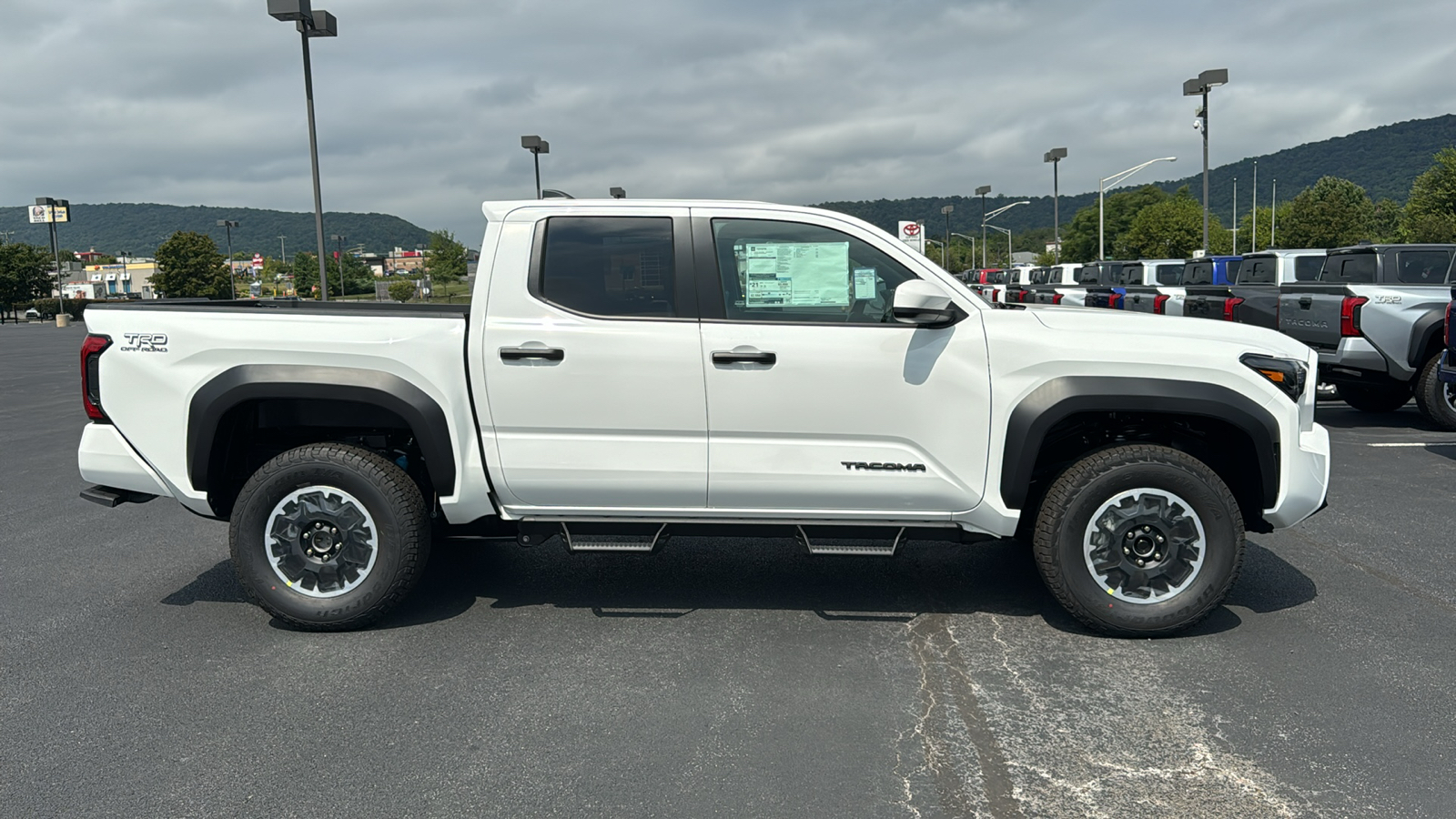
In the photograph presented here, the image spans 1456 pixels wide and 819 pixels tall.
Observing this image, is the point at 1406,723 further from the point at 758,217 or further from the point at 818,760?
the point at 758,217

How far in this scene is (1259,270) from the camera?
15.6m

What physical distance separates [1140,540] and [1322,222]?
254 feet

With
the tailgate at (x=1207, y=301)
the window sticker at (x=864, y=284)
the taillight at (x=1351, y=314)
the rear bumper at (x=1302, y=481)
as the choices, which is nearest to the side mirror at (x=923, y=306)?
the window sticker at (x=864, y=284)

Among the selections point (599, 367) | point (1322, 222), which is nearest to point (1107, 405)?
point (599, 367)

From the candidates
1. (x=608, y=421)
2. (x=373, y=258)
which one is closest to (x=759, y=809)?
(x=608, y=421)

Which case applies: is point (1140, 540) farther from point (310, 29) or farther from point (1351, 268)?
point (310, 29)

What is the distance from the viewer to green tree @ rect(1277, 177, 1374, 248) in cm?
6969

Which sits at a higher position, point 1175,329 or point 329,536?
point 1175,329

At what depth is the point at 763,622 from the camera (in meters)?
4.86

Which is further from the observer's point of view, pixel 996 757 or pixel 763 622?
pixel 763 622

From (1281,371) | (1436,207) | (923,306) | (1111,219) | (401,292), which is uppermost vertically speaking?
(1111,219)

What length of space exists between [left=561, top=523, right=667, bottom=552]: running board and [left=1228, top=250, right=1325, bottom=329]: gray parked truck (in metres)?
8.85

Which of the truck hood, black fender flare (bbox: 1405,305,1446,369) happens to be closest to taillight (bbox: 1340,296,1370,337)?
black fender flare (bbox: 1405,305,1446,369)

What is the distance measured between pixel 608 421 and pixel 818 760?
1.75 m
